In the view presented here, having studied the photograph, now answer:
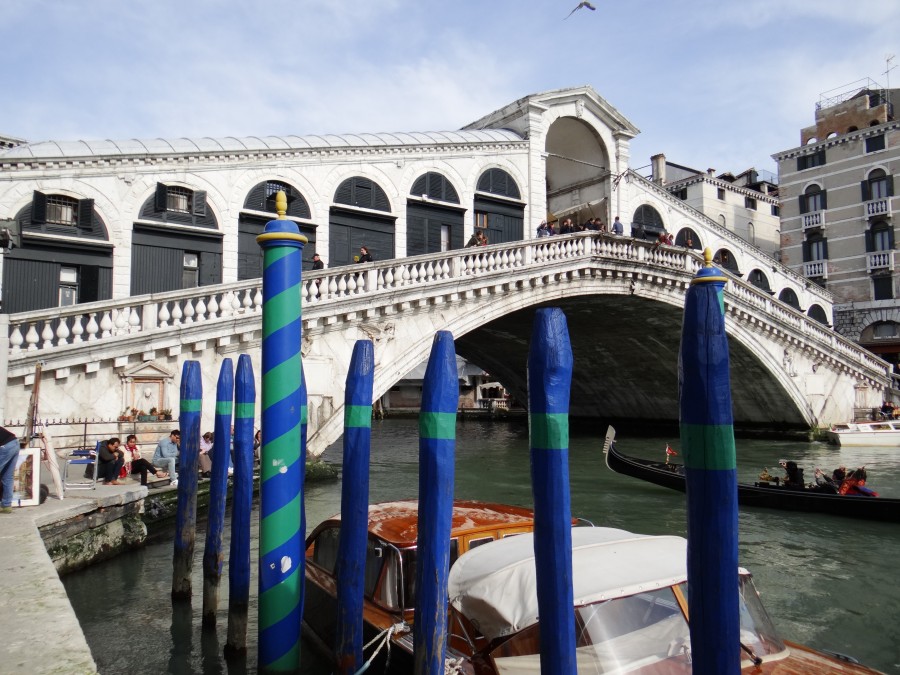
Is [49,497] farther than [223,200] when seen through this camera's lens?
No

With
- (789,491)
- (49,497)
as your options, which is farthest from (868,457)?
(49,497)

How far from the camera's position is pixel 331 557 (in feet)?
16.0

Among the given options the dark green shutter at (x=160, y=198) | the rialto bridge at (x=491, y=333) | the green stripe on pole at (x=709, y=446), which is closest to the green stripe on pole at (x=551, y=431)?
the green stripe on pole at (x=709, y=446)

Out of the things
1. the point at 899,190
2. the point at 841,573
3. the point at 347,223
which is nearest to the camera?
the point at 841,573

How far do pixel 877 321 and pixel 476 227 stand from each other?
17.4 meters

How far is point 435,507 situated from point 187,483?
3.21 meters

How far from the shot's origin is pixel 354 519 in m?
3.79

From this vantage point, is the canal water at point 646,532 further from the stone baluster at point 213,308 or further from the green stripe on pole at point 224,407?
the stone baluster at point 213,308

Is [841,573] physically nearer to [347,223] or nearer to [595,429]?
[347,223]

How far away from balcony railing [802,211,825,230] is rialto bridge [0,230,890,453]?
12.0 ft

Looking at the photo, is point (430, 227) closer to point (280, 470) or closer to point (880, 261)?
point (280, 470)

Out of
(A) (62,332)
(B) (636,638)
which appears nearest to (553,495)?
(B) (636,638)

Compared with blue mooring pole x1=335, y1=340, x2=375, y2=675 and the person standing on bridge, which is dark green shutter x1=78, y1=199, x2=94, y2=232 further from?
blue mooring pole x1=335, y1=340, x2=375, y2=675

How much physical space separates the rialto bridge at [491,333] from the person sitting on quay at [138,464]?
0.62m
